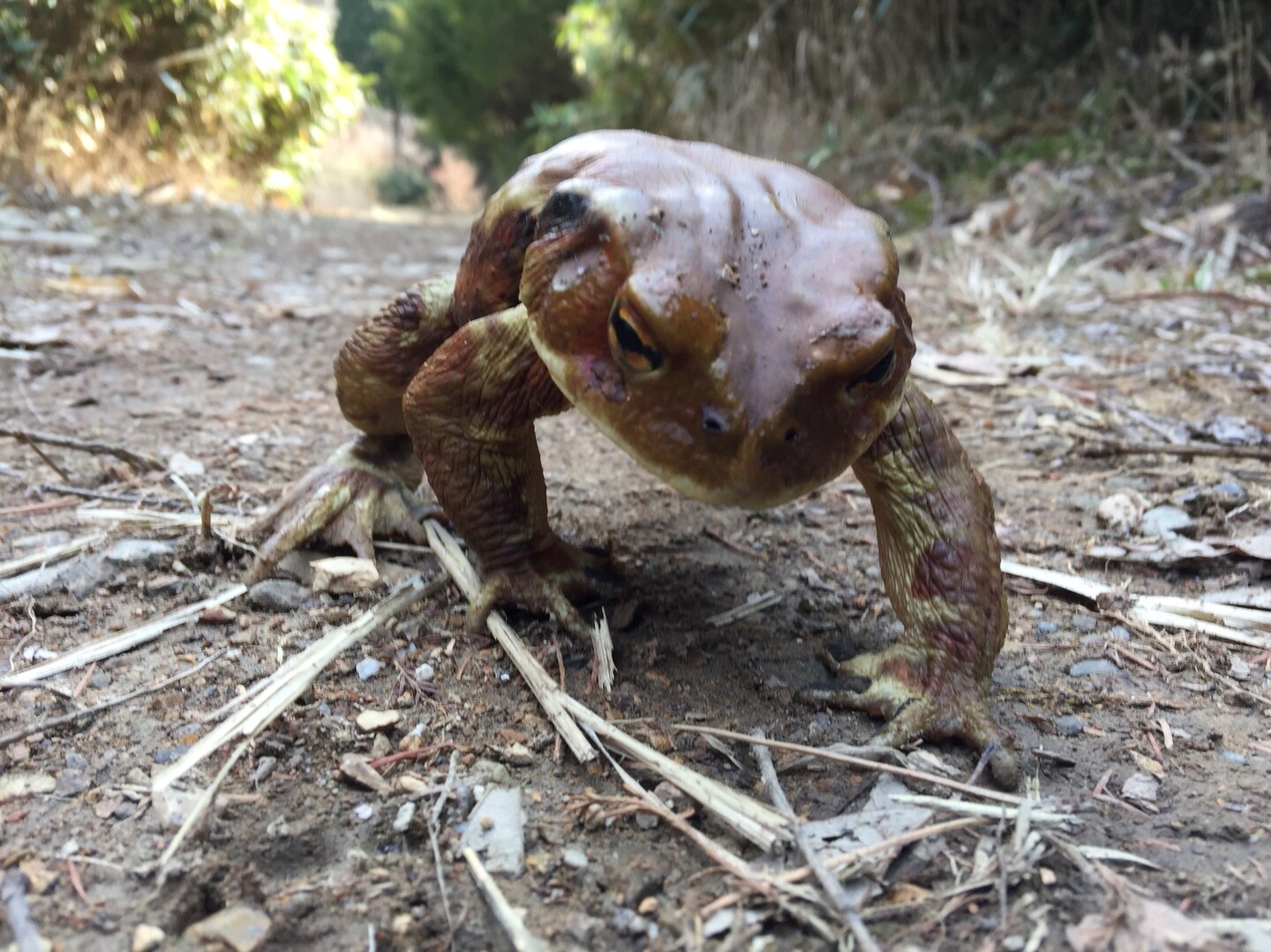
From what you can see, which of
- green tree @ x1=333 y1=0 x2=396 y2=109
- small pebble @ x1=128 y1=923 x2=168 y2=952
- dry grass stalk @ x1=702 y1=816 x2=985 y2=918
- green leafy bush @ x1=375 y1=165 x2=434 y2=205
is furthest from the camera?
green tree @ x1=333 y1=0 x2=396 y2=109

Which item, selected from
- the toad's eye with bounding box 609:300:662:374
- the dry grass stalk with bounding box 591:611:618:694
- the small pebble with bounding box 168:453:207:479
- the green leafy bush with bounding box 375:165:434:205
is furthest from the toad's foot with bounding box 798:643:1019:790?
the green leafy bush with bounding box 375:165:434:205

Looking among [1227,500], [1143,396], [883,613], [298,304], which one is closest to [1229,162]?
[1143,396]

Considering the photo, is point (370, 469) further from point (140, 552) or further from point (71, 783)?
point (71, 783)

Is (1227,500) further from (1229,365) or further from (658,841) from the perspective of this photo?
(658,841)

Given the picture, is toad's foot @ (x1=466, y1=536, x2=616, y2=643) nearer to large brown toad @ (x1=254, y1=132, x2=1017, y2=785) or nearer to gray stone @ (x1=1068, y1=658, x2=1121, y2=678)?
large brown toad @ (x1=254, y1=132, x2=1017, y2=785)

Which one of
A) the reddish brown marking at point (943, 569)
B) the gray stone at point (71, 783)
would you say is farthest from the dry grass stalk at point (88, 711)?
the reddish brown marking at point (943, 569)

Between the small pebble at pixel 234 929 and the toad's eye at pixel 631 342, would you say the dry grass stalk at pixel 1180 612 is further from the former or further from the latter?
the small pebble at pixel 234 929
